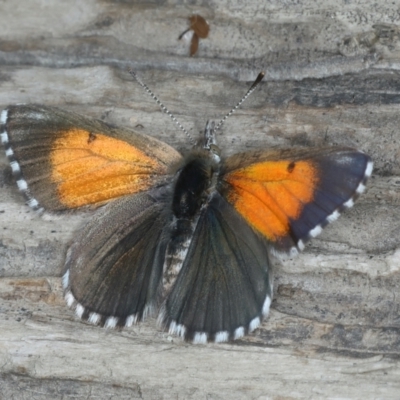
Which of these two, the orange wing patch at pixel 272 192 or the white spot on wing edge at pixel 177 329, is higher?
the orange wing patch at pixel 272 192

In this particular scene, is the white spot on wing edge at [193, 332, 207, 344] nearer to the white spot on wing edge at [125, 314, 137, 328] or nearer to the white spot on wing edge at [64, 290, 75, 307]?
the white spot on wing edge at [125, 314, 137, 328]

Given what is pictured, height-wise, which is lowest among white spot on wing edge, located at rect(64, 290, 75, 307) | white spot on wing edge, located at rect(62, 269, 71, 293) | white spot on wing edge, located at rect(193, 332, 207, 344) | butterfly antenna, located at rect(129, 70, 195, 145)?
white spot on wing edge, located at rect(193, 332, 207, 344)

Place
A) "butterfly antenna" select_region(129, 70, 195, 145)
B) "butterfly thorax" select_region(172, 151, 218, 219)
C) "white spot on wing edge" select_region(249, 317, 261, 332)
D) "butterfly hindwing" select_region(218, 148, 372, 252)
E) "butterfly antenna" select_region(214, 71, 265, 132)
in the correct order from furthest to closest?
"butterfly antenna" select_region(129, 70, 195, 145) < "butterfly antenna" select_region(214, 71, 265, 132) < "butterfly thorax" select_region(172, 151, 218, 219) < "white spot on wing edge" select_region(249, 317, 261, 332) < "butterfly hindwing" select_region(218, 148, 372, 252)

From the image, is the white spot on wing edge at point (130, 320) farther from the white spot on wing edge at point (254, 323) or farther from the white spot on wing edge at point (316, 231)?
the white spot on wing edge at point (316, 231)

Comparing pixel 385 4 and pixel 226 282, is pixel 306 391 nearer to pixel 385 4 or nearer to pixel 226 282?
pixel 226 282

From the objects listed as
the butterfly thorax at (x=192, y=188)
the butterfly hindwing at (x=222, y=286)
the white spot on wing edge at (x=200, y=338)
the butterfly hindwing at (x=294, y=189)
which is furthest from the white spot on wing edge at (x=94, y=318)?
the butterfly hindwing at (x=294, y=189)

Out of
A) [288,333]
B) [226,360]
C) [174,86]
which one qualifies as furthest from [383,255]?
[174,86]

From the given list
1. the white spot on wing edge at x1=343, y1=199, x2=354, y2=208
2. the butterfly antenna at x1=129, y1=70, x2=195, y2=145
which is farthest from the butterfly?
the butterfly antenna at x1=129, y1=70, x2=195, y2=145
